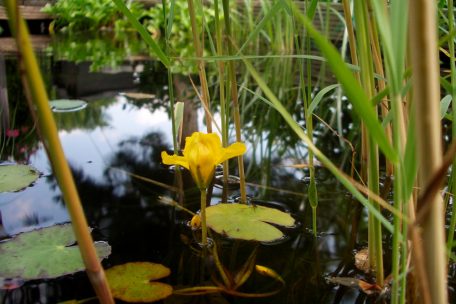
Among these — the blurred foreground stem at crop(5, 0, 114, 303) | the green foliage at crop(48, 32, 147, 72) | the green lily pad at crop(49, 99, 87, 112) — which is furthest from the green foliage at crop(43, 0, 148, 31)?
the blurred foreground stem at crop(5, 0, 114, 303)

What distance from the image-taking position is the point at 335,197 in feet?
2.81

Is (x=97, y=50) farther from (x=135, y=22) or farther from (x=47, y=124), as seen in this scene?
(x=47, y=124)

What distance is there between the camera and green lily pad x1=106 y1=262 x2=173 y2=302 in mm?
510

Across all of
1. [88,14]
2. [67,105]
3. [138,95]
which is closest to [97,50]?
[88,14]

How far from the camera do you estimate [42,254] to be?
0.59 m

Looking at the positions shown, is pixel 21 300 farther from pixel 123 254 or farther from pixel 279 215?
pixel 279 215

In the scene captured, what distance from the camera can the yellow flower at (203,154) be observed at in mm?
581

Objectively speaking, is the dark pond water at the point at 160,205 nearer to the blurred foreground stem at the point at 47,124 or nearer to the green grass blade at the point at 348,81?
the blurred foreground stem at the point at 47,124

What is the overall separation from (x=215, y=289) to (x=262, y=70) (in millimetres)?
2322

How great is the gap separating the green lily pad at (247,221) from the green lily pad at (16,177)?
380 millimetres

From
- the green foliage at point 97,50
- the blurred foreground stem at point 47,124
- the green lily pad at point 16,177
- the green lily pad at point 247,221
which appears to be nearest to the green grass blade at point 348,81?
the blurred foreground stem at point 47,124

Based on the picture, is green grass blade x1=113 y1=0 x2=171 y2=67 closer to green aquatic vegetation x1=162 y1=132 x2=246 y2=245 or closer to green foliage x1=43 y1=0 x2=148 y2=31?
green aquatic vegetation x1=162 y1=132 x2=246 y2=245

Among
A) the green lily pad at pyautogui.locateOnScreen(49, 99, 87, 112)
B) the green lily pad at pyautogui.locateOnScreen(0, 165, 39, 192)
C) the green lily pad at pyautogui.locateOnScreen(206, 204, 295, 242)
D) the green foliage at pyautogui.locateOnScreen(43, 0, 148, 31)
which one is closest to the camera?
the green lily pad at pyautogui.locateOnScreen(206, 204, 295, 242)

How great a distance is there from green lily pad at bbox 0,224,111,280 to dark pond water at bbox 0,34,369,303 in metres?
0.02
